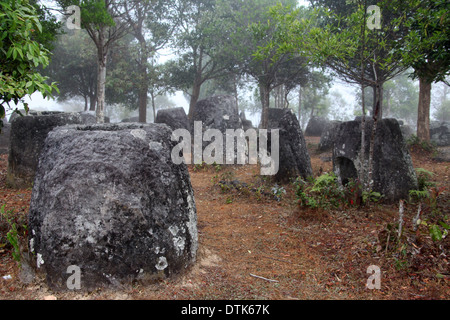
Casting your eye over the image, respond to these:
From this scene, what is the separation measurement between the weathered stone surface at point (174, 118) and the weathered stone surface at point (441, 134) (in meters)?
12.1

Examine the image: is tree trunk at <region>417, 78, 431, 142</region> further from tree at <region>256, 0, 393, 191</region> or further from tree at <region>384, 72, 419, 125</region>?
tree at <region>384, 72, 419, 125</region>

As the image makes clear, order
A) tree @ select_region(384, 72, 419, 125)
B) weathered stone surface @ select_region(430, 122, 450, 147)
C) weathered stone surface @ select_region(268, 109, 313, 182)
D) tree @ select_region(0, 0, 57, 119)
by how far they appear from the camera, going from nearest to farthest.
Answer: tree @ select_region(0, 0, 57, 119) → weathered stone surface @ select_region(268, 109, 313, 182) → weathered stone surface @ select_region(430, 122, 450, 147) → tree @ select_region(384, 72, 419, 125)

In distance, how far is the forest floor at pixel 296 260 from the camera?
120 inches

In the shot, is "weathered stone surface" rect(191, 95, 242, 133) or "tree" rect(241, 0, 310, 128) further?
"tree" rect(241, 0, 310, 128)

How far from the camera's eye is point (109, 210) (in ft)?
9.68

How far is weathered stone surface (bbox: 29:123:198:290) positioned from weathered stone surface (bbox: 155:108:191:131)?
10.1 meters

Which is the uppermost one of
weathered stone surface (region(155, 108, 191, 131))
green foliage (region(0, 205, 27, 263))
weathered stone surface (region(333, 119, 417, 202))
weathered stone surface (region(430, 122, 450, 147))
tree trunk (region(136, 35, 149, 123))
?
tree trunk (region(136, 35, 149, 123))

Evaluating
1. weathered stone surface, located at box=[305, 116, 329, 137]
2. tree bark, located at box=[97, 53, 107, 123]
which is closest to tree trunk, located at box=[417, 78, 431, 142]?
weathered stone surface, located at box=[305, 116, 329, 137]

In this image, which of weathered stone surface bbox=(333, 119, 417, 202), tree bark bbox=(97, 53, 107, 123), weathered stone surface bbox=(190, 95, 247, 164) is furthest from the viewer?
tree bark bbox=(97, 53, 107, 123)

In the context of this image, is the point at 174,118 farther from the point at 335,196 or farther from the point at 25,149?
the point at 335,196

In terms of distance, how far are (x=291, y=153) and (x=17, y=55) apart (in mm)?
5855

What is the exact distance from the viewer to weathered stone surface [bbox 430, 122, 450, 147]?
1566cm

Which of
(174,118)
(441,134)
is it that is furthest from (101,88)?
(441,134)

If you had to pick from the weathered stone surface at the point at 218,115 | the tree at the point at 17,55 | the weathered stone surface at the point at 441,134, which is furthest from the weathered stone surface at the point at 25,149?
the weathered stone surface at the point at 441,134
